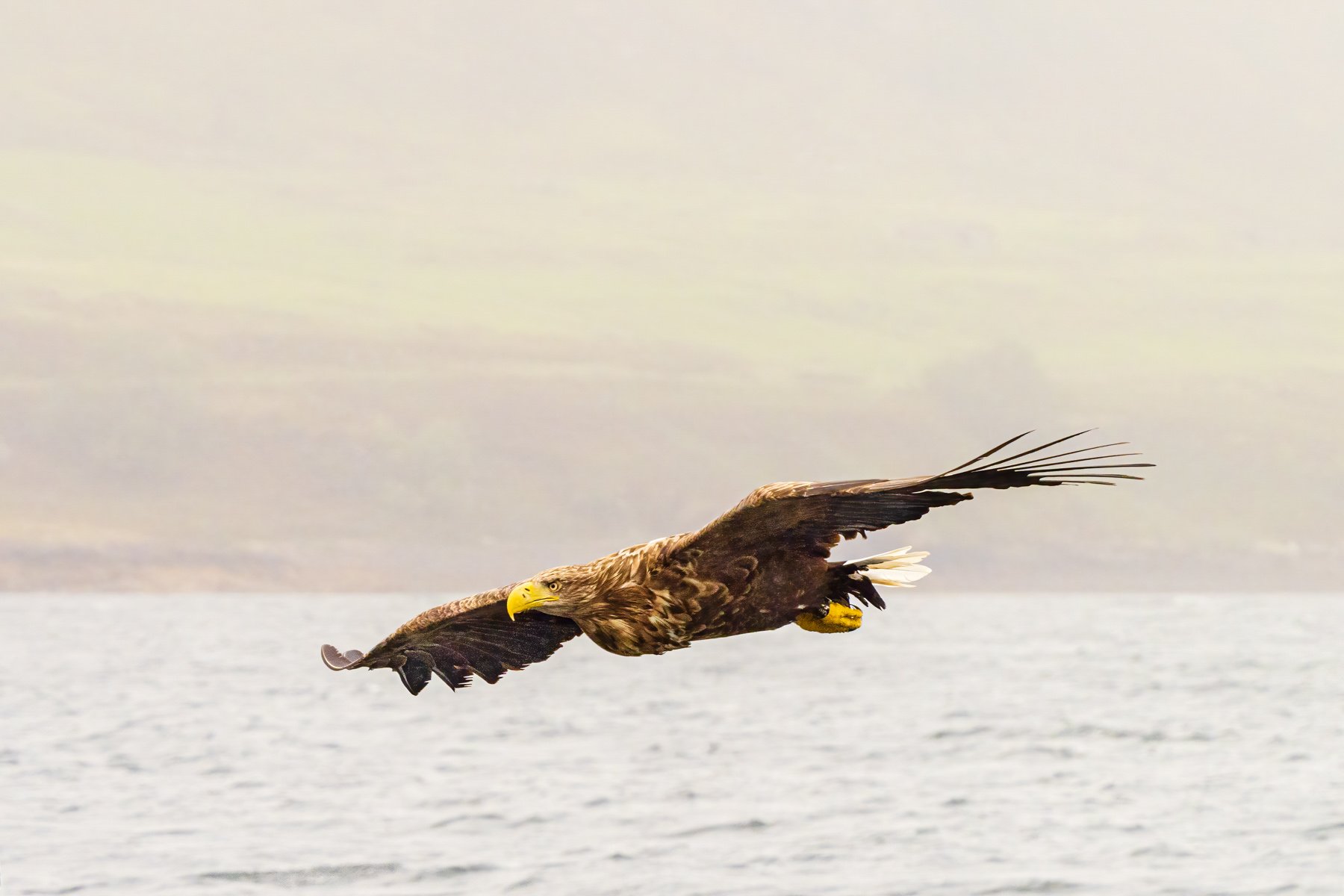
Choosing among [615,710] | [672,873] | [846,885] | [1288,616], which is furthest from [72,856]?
[1288,616]

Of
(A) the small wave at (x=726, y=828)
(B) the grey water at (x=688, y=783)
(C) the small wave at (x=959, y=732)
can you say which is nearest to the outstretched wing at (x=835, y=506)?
(B) the grey water at (x=688, y=783)

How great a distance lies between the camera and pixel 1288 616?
114m

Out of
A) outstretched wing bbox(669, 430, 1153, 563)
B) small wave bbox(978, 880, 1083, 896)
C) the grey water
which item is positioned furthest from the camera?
the grey water

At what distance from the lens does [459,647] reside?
10.2 metres

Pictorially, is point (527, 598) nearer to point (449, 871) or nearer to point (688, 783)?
point (449, 871)

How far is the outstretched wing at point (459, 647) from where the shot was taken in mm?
9867

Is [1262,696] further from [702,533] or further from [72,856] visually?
[702,533]

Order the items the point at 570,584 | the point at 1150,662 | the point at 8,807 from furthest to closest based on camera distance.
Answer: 1. the point at 1150,662
2. the point at 8,807
3. the point at 570,584

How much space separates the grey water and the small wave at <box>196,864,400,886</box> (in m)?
0.05

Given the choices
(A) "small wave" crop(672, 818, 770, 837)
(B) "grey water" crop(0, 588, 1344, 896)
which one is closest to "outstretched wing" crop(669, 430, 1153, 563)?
(B) "grey water" crop(0, 588, 1344, 896)

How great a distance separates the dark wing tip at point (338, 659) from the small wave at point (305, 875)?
13.0 m

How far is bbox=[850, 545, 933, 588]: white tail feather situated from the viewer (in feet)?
27.2

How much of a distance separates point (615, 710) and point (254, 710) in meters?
9.88

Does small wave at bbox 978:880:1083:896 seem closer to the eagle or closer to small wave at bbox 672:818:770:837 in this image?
small wave at bbox 672:818:770:837
